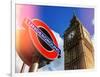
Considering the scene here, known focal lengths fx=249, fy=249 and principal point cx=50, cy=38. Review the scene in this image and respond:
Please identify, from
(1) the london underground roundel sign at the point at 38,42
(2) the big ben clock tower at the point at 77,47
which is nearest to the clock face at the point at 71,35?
(2) the big ben clock tower at the point at 77,47

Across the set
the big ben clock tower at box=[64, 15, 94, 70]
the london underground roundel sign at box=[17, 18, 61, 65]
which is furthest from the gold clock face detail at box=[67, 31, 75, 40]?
the london underground roundel sign at box=[17, 18, 61, 65]

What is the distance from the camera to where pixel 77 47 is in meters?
1.84

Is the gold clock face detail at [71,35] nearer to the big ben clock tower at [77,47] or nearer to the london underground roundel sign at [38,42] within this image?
the big ben clock tower at [77,47]

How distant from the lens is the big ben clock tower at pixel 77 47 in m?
1.81

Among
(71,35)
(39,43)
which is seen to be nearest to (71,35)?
(71,35)

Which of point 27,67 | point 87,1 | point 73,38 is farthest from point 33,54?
point 87,1

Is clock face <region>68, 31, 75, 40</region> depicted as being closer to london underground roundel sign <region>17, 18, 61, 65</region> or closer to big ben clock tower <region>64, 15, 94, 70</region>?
big ben clock tower <region>64, 15, 94, 70</region>

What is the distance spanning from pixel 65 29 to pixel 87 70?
0.36 m

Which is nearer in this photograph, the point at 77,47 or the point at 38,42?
the point at 38,42

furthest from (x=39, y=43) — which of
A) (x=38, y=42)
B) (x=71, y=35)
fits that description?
(x=71, y=35)

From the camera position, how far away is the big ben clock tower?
71.3 inches

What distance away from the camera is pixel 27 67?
171cm

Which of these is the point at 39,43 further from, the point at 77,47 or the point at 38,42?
the point at 77,47
